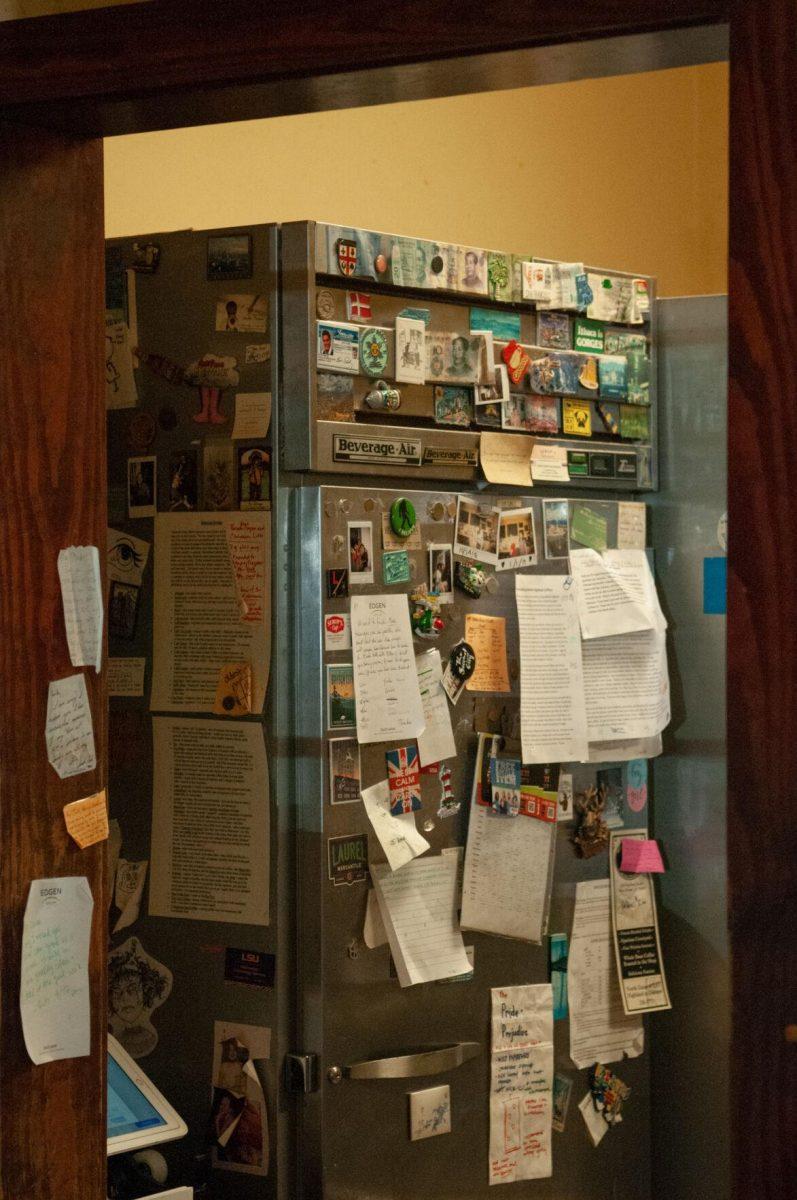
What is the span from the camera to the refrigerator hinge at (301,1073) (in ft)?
7.02

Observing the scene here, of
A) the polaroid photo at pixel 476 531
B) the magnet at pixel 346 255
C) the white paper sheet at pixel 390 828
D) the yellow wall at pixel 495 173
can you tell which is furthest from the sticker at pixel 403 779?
the yellow wall at pixel 495 173

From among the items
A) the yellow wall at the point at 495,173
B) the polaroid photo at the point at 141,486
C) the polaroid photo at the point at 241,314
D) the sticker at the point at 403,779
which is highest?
the yellow wall at the point at 495,173

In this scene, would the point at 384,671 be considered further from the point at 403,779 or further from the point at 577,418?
the point at 577,418

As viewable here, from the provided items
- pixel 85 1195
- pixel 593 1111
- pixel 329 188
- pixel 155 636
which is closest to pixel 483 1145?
pixel 593 1111

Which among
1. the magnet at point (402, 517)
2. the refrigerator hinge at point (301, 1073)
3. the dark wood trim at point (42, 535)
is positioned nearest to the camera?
the dark wood trim at point (42, 535)

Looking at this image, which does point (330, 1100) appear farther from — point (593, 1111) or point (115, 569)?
point (115, 569)

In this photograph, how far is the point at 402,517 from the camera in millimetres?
Result: 2250

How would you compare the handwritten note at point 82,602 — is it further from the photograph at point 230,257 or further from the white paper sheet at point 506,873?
the white paper sheet at point 506,873

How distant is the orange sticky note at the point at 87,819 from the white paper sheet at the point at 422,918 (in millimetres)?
661

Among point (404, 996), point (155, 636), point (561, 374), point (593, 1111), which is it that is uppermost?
point (561, 374)

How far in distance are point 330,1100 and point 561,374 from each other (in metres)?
1.33

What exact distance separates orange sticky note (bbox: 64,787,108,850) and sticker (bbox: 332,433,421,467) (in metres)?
0.76

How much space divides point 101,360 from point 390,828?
37.9 inches

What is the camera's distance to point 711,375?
2582mm
